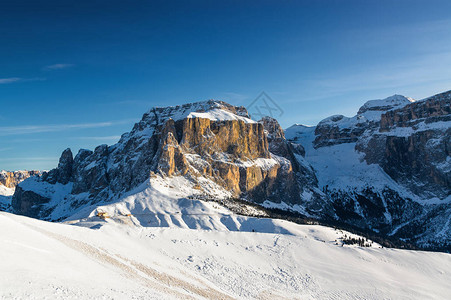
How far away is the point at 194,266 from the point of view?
219 feet

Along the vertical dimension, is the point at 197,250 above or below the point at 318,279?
above

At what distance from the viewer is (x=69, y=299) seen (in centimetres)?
3672

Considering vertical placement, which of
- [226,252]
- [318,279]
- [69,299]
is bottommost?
[318,279]

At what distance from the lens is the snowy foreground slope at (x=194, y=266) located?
42.3m

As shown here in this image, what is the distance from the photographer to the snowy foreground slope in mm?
42281

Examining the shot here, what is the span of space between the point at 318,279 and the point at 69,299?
162 ft

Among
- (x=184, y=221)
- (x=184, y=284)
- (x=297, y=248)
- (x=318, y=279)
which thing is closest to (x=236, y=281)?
(x=184, y=284)

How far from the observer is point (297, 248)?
3509 inches

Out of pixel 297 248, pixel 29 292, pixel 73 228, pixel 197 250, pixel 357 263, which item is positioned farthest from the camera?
pixel 297 248

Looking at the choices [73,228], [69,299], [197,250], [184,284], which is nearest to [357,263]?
[197,250]

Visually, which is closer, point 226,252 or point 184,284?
point 184,284

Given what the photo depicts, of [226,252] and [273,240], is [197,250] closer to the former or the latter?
[226,252]

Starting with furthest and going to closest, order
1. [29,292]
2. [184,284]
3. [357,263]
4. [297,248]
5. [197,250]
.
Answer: [297,248], [357,263], [197,250], [184,284], [29,292]

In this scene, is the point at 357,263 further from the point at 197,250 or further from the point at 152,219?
the point at 152,219
